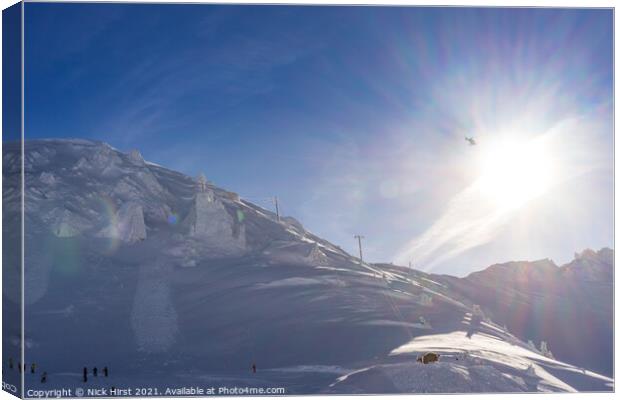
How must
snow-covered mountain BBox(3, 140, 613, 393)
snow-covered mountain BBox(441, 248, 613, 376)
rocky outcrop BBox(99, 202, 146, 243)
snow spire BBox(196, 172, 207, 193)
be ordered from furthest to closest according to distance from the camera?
1. rocky outcrop BBox(99, 202, 146, 243)
2. snow-covered mountain BBox(441, 248, 613, 376)
3. snow spire BBox(196, 172, 207, 193)
4. snow-covered mountain BBox(3, 140, 613, 393)

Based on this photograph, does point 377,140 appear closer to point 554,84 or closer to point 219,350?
point 554,84

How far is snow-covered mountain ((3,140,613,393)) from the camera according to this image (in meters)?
23.3

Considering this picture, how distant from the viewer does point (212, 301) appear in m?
30.4

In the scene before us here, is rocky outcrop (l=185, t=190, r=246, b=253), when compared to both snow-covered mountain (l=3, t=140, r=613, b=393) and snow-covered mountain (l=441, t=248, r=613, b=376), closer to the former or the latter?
snow-covered mountain (l=3, t=140, r=613, b=393)

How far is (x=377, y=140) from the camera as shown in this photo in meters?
27.4

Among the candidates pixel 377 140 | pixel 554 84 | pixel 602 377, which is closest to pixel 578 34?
pixel 554 84

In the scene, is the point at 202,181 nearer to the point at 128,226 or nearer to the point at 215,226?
the point at 215,226

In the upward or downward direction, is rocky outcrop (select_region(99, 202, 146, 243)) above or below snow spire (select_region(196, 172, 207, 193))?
below

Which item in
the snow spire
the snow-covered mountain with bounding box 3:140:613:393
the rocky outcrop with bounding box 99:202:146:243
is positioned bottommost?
the snow-covered mountain with bounding box 3:140:613:393
